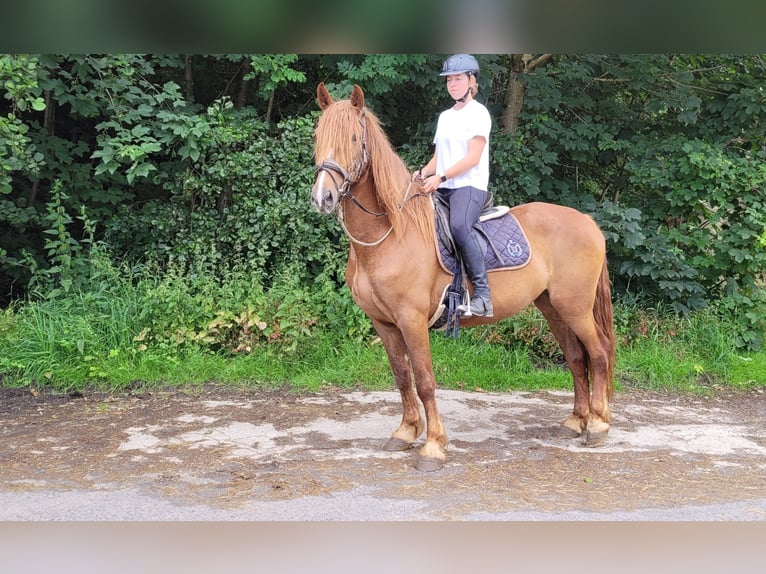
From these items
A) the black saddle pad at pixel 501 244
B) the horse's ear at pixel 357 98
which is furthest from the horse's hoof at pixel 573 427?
the horse's ear at pixel 357 98

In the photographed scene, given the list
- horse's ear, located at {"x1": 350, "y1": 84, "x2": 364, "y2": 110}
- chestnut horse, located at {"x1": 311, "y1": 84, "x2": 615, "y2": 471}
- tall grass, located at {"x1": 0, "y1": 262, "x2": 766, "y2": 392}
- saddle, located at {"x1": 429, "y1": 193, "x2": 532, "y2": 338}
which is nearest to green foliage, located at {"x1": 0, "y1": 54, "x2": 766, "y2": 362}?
tall grass, located at {"x1": 0, "y1": 262, "x2": 766, "y2": 392}

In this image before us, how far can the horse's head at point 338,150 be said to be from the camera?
142 inches

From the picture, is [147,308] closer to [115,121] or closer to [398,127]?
[115,121]

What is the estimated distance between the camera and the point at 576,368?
16.8 feet

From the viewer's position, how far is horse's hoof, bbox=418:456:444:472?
417 cm

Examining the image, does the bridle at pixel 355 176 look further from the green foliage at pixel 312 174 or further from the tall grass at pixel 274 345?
the green foliage at pixel 312 174

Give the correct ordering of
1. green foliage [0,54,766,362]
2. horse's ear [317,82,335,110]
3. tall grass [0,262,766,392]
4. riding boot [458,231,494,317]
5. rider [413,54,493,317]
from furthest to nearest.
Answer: green foliage [0,54,766,362]
tall grass [0,262,766,392]
riding boot [458,231,494,317]
rider [413,54,493,317]
horse's ear [317,82,335,110]

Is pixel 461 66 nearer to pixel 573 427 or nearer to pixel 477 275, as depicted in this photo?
pixel 477 275

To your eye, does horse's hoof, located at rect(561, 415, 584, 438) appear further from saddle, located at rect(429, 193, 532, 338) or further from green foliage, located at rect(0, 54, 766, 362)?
green foliage, located at rect(0, 54, 766, 362)

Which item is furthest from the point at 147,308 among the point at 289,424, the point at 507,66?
the point at 507,66

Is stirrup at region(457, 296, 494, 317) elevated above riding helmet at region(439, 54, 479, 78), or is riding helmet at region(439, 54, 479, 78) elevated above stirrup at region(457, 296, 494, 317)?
riding helmet at region(439, 54, 479, 78)

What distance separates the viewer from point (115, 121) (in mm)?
7078

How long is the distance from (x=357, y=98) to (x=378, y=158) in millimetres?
411
